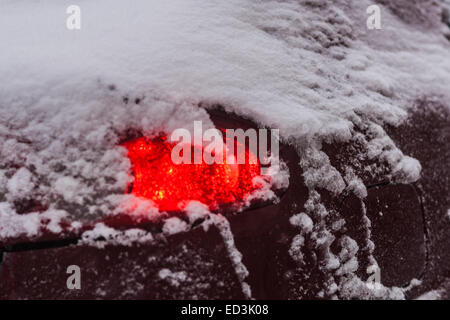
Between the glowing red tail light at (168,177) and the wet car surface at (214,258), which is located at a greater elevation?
the glowing red tail light at (168,177)

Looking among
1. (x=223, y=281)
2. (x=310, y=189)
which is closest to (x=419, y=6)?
(x=310, y=189)

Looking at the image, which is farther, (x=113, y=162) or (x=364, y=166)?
(x=364, y=166)

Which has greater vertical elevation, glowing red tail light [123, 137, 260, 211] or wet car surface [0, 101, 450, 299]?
glowing red tail light [123, 137, 260, 211]

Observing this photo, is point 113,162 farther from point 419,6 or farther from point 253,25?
point 419,6

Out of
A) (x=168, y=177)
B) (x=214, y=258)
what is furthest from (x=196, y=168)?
(x=214, y=258)

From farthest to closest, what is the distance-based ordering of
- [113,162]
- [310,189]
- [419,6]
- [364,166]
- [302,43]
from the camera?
[419,6]
[302,43]
[364,166]
[310,189]
[113,162]

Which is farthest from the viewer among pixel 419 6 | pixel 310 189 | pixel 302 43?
pixel 419 6
